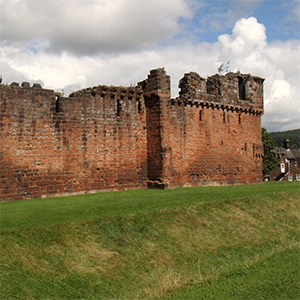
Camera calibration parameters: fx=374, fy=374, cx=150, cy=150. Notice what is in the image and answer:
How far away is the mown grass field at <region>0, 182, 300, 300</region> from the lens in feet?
25.6

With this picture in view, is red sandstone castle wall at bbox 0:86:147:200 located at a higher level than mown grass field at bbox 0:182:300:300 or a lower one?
higher

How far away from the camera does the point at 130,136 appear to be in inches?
684

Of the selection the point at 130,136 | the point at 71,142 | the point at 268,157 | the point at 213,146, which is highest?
the point at 130,136

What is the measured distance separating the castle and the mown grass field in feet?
6.96

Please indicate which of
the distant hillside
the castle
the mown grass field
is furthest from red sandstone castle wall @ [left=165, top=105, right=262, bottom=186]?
the distant hillside

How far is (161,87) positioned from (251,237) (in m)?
8.74

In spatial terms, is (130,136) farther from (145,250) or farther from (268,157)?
(268,157)

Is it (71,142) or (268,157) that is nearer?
(71,142)

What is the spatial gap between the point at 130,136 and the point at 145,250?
854 centimetres

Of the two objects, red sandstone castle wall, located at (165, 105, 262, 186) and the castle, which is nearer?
the castle

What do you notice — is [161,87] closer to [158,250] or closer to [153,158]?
[153,158]

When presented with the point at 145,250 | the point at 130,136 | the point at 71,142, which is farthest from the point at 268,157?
the point at 145,250

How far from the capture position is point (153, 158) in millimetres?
17703

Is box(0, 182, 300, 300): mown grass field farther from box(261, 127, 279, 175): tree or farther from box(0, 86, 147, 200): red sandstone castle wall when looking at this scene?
box(261, 127, 279, 175): tree
